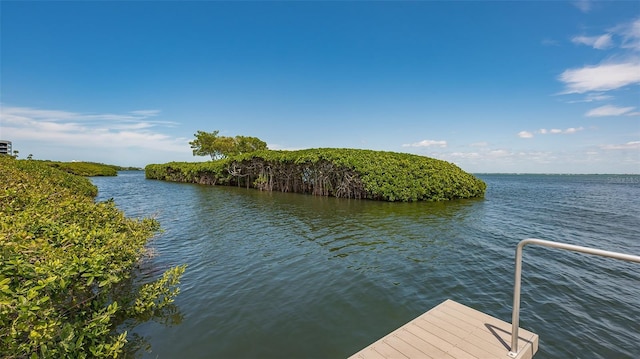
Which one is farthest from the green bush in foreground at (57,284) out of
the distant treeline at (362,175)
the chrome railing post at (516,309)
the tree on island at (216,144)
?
the tree on island at (216,144)

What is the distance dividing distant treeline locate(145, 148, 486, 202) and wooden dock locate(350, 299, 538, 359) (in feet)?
61.1

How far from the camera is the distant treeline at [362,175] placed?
78.0 feet

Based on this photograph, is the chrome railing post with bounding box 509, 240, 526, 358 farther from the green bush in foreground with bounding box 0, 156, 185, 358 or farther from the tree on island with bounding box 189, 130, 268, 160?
the tree on island with bounding box 189, 130, 268, 160

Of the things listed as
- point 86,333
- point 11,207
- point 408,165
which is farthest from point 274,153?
point 86,333

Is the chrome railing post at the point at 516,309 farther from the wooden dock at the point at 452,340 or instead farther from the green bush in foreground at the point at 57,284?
the green bush in foreground at the point at 57,284

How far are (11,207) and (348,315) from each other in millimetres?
6686

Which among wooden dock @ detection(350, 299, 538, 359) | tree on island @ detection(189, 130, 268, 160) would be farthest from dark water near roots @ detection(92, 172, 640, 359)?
tree on island @ detection(189, 130, 268, 160)

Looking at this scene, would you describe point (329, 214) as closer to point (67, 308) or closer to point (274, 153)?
point (67, 308)

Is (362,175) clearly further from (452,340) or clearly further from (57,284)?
(57,284)

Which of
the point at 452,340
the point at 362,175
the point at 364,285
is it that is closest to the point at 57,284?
the point at 452,340

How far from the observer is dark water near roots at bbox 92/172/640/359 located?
4.97 meters

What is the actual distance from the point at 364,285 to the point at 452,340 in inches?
126

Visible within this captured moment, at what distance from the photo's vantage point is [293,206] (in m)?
20.9

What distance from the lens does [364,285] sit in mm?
7203
